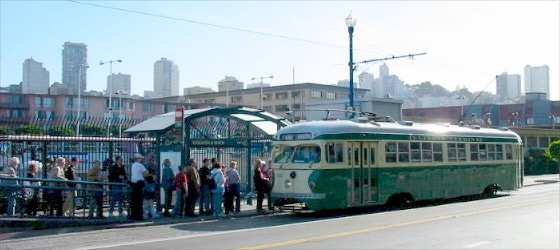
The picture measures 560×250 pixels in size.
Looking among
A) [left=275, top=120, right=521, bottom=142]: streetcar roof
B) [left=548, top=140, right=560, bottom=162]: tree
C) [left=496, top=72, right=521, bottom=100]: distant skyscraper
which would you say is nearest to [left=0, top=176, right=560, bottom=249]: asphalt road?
[left=275, top=120, right=521, bottom=142]: streetcar roof

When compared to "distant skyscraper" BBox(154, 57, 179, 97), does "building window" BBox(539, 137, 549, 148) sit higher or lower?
lower

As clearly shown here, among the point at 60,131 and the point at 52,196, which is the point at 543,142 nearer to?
the point at 60,131

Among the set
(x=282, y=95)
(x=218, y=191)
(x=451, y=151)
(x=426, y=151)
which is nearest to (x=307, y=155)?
(x=218, y=191)

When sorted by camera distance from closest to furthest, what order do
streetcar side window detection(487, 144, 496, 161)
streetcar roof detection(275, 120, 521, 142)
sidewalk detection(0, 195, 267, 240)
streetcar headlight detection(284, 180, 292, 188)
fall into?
sidewalk detection(0, 195, 267, 240), streetcar headlight detection(284, 180, 292, 188), streetcar roof detection(275, 120, 521, 142), streetcar side window detection(487, 144, 496, 161)

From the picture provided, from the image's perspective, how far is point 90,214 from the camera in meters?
16.4

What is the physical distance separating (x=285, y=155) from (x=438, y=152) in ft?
21.2

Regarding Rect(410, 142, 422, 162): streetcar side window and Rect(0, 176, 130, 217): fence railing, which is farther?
Rect(410, 142, 422, 162): streetcar side window

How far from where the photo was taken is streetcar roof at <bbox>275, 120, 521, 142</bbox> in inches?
734

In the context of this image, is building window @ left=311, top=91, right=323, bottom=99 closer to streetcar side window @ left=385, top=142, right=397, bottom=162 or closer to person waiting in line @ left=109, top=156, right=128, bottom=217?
streetcar side window @ left=385, top=142, right=397, bottom=162

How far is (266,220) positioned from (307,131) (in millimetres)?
2955

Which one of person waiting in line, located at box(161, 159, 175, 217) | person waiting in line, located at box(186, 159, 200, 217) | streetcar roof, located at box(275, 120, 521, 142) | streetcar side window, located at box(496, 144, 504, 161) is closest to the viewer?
person waiting in line, located at box(161, 159, 175, 217)

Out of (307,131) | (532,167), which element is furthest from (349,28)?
(532,167)

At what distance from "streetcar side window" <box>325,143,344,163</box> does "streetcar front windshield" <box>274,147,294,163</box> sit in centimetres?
121

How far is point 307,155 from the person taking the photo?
18.5 m
